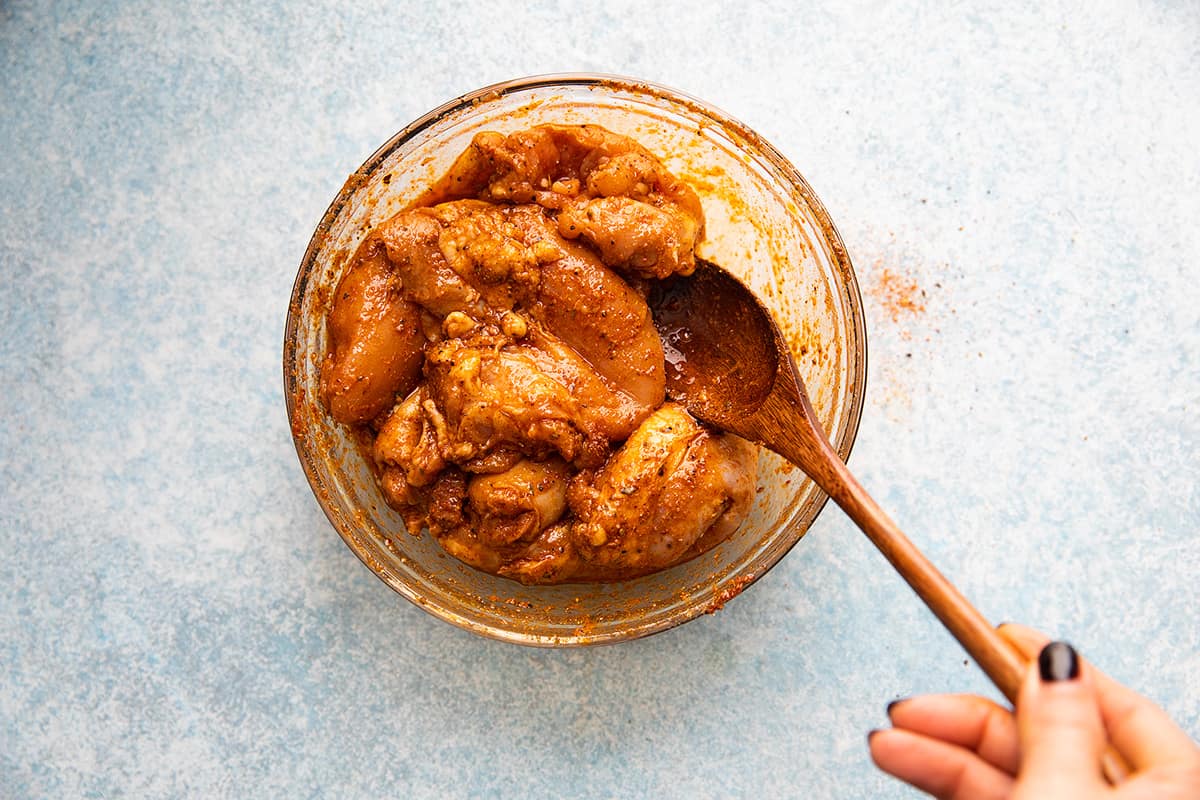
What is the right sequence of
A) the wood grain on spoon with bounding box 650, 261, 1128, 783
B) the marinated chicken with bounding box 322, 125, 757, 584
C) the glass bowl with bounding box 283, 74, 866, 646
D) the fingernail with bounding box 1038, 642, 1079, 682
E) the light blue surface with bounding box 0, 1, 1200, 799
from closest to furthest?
the fingernail with bounding box 1038, 642, 1079, 682
the wood grain on spoon with bounding box 650, 261, 1128, 783
the marinated chicken with bounding box 322, 125, 757, 584
the glass bowl with bounding box 283, 74, 866, 646
the light blue surface with bounding box 0, 1, 1200, 799

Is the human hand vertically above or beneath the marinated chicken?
above

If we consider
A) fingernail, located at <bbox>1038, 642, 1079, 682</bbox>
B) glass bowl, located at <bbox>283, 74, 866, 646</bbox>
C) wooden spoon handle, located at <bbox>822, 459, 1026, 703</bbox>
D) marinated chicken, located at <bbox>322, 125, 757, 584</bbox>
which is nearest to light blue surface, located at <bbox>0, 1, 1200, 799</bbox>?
glass bowl, located at <bbox>283, 74, 866, 646</bbox>

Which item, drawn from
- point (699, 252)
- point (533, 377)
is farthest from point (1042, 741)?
point (699, 252)

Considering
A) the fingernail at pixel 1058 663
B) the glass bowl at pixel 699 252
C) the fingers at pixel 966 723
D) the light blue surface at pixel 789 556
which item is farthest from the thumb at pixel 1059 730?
the light blue surface at pixel 789 556

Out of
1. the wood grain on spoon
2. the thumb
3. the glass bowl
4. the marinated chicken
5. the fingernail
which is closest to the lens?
the thumb

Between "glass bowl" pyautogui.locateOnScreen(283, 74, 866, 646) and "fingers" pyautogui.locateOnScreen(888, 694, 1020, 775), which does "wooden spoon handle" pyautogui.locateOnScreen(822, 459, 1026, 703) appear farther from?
"glass bowl" pyautogui.locateOnScreen(283, 74, 866, 646)

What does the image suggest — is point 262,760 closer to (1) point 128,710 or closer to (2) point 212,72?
(1) point 128,710

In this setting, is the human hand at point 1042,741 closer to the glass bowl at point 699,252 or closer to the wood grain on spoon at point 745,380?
the wood grain on spoon at point 745,380

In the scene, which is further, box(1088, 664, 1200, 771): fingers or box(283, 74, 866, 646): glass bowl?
box(283, 74, 866, 646): glass bowl

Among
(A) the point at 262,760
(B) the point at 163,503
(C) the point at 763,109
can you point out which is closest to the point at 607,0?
(C) the point at 763,109
